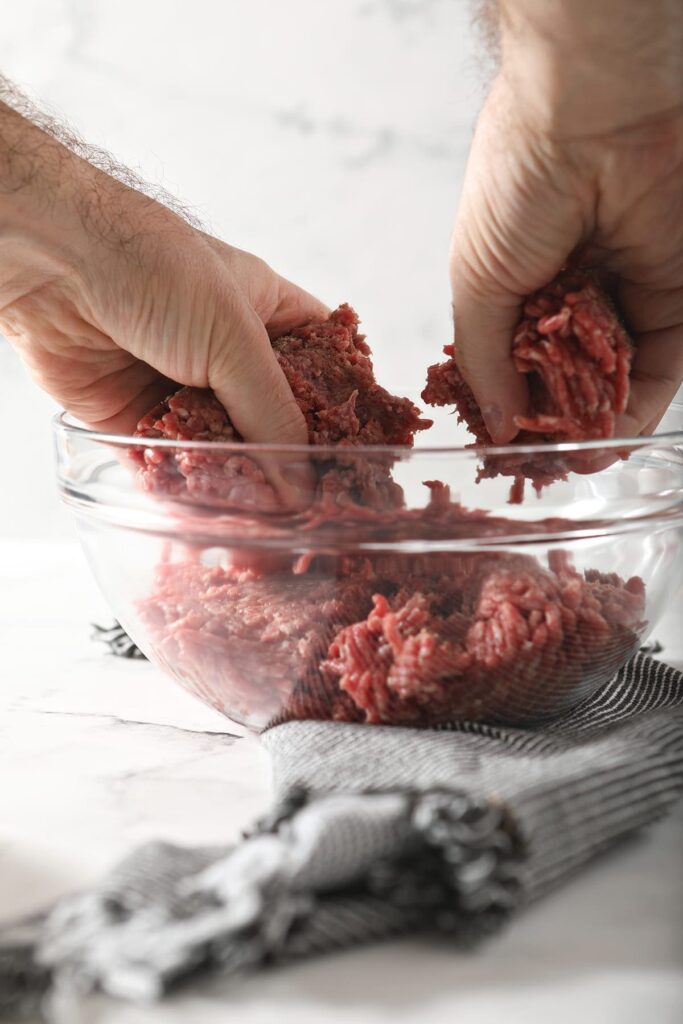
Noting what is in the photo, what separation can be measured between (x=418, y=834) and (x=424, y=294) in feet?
6.24

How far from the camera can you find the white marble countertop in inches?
29.2

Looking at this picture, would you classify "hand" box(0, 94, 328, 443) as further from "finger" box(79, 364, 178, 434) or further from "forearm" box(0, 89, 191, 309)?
"finger" box(79, 364, 178, 434)

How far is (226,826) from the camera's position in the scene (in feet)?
3.32

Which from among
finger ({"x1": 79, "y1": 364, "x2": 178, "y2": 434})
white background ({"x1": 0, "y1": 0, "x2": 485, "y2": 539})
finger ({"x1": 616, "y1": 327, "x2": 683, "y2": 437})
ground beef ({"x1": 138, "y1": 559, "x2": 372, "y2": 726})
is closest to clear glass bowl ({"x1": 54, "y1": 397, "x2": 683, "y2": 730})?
ground beef ({"x1": 138, "y1": 559, "x2": 372, "y2": 726})

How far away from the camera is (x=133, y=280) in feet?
4.04

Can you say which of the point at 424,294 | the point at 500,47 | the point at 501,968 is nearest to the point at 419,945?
the point at 501,968

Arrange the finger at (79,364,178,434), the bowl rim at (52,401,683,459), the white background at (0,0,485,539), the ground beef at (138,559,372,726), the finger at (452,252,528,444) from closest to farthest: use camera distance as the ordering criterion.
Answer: the bowl rim at (52,401,683,459) → the ground beef at (138,559,372,726) → the finger at (452,252,528,444) → the finger at (79,364,178,434) → the white background at (0,0,485,539)

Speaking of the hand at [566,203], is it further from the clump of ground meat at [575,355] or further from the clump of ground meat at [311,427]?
the clump of ground meat at [311,427]

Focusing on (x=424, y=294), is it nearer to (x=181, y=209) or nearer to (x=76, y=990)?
(x=181, y=209)

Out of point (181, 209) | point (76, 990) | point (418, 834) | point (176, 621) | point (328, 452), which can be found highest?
point (181, 209)

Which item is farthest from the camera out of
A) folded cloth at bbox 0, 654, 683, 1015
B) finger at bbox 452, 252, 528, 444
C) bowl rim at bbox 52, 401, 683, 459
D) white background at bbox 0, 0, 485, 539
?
white background at bbox 0, 0, 485, 539

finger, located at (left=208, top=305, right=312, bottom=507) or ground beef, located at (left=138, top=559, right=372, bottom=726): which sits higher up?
finger, located at (left=208, top=305, right=312, bottom=507)

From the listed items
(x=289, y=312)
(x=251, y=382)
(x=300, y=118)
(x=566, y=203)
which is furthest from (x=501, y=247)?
(x=300, y=118)

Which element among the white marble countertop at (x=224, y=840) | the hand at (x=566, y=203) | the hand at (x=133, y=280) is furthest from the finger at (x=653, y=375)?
the white marble countertop at (x=224, y=840)
